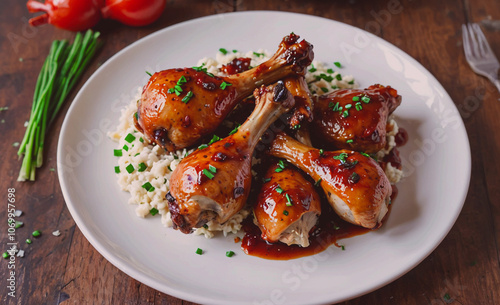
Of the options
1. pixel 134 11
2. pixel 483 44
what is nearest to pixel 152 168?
pixel 134 11

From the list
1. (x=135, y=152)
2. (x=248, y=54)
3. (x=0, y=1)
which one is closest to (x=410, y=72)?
(x=248, y=54)

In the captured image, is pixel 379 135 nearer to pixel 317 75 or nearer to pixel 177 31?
pixel 317 75

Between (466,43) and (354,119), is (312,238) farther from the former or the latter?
(466,43)

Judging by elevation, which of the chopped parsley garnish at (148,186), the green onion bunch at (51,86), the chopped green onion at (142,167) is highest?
the chopped green onion at (142,167)

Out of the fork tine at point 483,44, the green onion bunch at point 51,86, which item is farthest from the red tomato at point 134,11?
the fork tine at point 483,44

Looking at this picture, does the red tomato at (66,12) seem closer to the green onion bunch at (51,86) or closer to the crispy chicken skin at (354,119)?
the green onion bunch at (51,86)

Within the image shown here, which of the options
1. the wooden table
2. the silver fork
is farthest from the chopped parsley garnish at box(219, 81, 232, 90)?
the silver fork

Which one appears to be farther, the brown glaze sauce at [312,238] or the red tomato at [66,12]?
the red tomato at [66,12]
